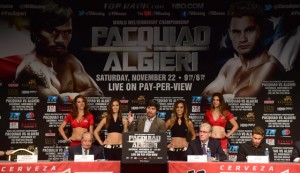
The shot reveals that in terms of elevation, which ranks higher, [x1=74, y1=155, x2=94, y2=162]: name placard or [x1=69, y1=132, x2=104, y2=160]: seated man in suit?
[x1=69, y1=132, x2=104, y2=160]: seated man in suit

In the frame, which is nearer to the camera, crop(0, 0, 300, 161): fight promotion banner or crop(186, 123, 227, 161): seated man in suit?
crop(186, 123, 227, 161): seated man in suit

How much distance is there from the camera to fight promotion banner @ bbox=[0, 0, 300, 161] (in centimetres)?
812

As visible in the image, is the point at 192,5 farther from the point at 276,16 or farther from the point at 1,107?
the point at 1,107

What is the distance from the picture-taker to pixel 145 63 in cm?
821

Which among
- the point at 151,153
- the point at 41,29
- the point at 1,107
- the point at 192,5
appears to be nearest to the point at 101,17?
the point at 41,29

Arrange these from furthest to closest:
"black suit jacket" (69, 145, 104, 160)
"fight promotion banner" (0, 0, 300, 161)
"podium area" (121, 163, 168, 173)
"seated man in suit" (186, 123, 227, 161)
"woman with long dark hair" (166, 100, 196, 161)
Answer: "fight promotion banner" (0, 0, 300, 161)
"woman with long dark hair" (166, 100, 196, 161)
"seated man in suit" (186, 123, 227, 161)
"black suit jacket" (69, 145, 104, 160)
"podium area" (121, 163, 168, 173)

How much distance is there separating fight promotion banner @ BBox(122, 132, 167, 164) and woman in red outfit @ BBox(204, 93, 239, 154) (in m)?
2.66

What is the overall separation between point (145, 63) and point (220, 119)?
1606mm

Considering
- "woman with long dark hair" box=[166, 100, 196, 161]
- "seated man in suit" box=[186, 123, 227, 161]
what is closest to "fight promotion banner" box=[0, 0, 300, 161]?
"woman with long dark hair" box=[166, 100, 196, 161]

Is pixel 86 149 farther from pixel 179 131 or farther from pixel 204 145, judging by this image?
pixel 179 131

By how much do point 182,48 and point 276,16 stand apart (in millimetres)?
1642

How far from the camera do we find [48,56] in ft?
27.2

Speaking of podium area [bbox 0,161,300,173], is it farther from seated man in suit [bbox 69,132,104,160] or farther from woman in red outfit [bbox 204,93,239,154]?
woman in red outfit [bbox 204,93,239,154]

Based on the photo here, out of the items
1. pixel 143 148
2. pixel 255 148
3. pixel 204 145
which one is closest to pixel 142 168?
pixel 143 148
